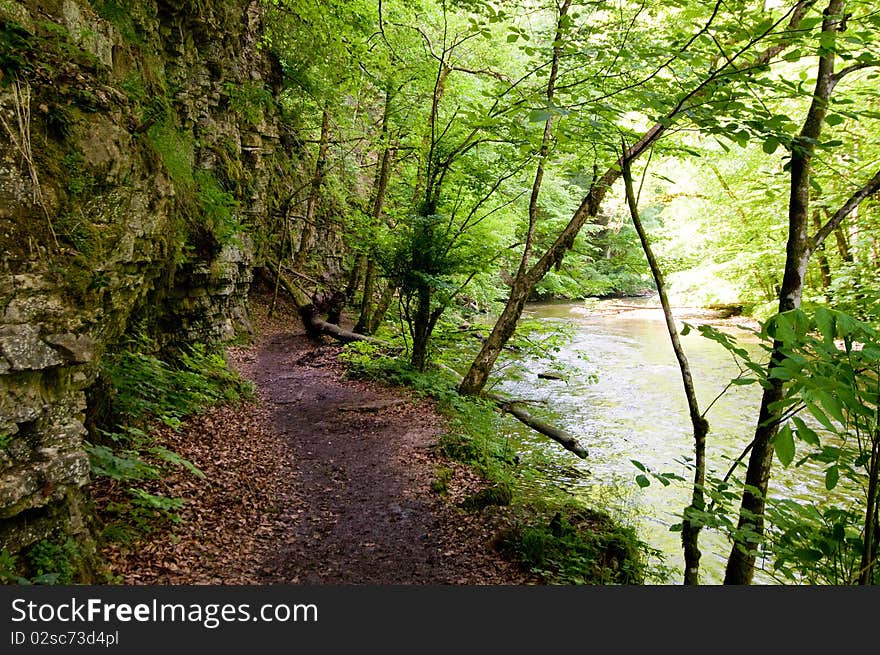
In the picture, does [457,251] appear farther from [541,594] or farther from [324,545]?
[541,594]

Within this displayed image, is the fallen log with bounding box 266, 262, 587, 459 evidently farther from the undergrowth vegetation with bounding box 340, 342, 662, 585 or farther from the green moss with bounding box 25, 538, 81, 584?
the green moss with bounding box 25, 538, 81, 584

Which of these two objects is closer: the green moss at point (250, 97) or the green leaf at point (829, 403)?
the green leaf at point (829, 403)

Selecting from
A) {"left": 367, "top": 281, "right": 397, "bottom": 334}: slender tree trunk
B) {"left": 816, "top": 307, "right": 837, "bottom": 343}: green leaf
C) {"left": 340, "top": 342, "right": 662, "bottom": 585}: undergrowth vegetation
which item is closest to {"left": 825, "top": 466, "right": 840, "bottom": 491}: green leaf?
{"left": 816, "top": 307, "right": 837, "bottom": 343}: green leaf

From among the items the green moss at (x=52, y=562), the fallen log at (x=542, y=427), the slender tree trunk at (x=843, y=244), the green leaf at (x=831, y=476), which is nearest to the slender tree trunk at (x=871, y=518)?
the green leaf at (x=831, y=476)

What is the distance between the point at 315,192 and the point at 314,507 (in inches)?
495

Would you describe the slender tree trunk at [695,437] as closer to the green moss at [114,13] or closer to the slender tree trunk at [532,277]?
the slender tree trunk at [532,277]

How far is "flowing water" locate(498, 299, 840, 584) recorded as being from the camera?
7.57m

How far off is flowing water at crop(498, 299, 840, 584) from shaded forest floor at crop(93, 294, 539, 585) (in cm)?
231

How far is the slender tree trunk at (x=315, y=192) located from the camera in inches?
573

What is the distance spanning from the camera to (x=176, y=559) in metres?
4.19

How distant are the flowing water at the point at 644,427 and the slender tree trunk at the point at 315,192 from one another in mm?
8340

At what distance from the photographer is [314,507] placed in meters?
5.96

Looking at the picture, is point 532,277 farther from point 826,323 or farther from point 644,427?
point 826,323

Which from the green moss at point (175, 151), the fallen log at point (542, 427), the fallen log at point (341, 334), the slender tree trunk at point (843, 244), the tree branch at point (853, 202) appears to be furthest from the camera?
the slender tree trunk at point (843, 244)
